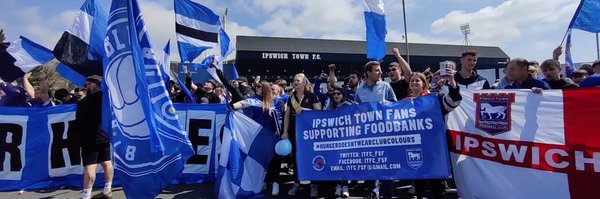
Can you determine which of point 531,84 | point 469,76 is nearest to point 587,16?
point 469,76

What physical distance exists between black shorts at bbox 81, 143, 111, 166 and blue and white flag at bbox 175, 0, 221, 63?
141 inches

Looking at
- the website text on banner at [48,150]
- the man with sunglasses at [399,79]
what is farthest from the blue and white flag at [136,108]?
the man with sunglasses at [399,79]

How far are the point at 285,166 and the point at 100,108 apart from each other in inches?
142

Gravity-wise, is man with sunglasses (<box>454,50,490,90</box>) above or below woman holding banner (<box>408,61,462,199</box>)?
above

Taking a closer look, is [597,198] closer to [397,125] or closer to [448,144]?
[448,144]

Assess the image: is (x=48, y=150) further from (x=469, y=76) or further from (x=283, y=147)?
(x=469, y=76)

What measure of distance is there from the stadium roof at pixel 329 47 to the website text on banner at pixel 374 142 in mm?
28591

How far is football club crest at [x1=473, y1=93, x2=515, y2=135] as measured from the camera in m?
4.38

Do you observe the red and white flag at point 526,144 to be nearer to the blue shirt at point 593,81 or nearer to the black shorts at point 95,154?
the blue shirt at point 593,81

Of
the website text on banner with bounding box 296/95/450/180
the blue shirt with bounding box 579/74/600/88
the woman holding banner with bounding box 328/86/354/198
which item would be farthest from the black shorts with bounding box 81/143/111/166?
the blue shirt with bounding box 579/74/600/88

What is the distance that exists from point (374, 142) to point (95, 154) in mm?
3624

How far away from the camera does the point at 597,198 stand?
3.71 m

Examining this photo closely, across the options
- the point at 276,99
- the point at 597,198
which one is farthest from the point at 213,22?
the point at 597,198

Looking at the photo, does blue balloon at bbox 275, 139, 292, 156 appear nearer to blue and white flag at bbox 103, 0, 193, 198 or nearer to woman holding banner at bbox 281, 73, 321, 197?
woman holding banner at bbox 281, 73, 321, 197
